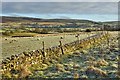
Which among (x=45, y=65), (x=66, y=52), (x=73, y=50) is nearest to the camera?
(x=45, y=65)

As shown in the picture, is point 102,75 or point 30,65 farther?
point 30,65

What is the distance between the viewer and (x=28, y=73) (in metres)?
18.5

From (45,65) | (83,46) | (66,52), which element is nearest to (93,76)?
(45,65)

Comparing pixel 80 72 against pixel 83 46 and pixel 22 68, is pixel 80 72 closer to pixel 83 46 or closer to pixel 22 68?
pixel 22 68

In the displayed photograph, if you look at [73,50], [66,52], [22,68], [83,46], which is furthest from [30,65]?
[83,46]

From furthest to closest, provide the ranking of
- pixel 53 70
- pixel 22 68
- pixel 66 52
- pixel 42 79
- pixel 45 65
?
pixel 66 52, pixel 45 65, pixel 53 70, pixel 22 68, pixel 42 79

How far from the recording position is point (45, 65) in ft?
74.4

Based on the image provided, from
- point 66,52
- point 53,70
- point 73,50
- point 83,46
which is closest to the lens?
point 53,70

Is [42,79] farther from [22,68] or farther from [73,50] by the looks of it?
[73,50]

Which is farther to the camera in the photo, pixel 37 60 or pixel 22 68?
pixel 37 60

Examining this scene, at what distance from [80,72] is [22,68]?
3.55 metres

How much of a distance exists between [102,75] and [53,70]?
3435 mm

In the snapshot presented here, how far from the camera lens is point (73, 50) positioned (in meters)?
33.5

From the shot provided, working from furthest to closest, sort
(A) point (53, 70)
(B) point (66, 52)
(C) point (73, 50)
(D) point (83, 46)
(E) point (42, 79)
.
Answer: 1. (D) point (83, 46)
2. (C) point (73, 50)
3. (B) point (66, 52)
4. (A) point (53, 70)
5. (E) point (42, 79)
